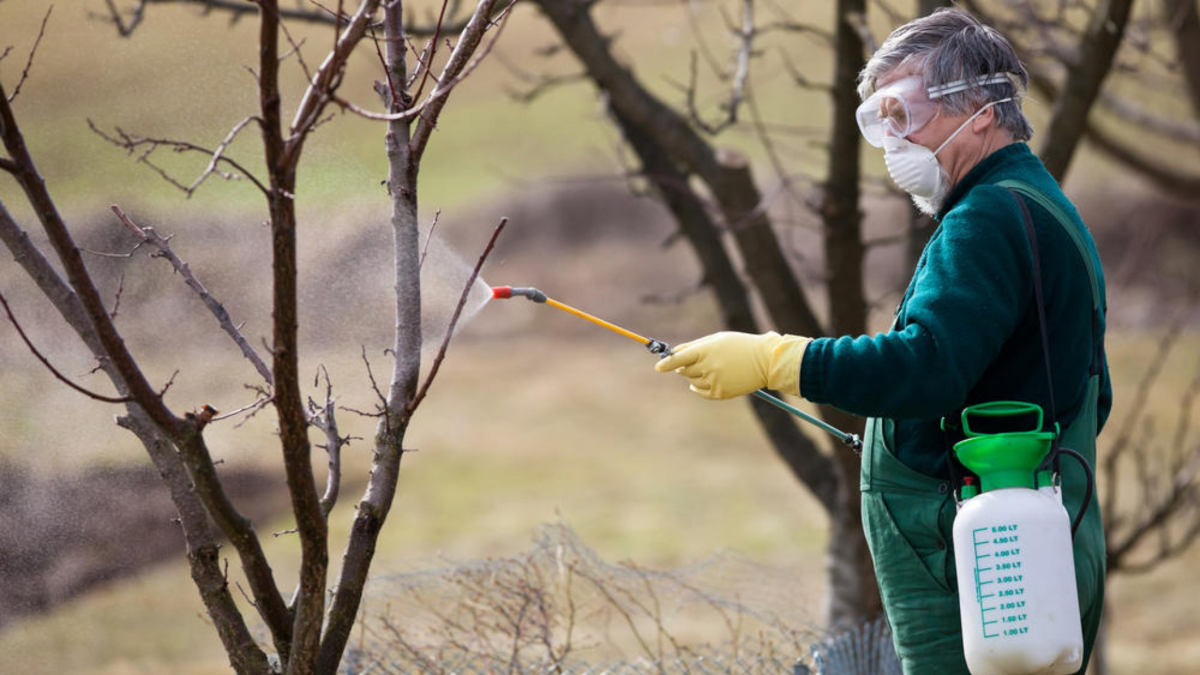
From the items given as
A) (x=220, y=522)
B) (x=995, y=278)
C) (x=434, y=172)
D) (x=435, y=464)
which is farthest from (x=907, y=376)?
(x=434, y=172)

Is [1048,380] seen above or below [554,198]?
below

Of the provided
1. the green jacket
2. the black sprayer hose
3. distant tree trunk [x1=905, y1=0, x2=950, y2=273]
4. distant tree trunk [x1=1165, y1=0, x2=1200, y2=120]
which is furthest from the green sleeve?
distant tree trunk [x1=1165, y1=0, x2=1200, y2=120]

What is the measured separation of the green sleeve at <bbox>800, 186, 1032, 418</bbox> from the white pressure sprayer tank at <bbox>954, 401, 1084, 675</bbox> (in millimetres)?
141

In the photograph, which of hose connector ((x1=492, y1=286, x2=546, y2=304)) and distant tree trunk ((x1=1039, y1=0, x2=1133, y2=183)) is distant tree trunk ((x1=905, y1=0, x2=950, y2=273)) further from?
hose connector ((x1=492, y1=286, x2=546, y2=304))

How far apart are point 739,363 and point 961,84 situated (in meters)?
0.60

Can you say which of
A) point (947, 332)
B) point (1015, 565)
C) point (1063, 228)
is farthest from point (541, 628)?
point (1063, 228)

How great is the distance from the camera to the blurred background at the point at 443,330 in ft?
10.8

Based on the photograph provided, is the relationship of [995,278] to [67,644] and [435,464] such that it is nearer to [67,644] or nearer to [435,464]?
[67,644]

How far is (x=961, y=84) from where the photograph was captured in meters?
2.13

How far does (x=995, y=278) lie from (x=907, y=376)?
21 cm

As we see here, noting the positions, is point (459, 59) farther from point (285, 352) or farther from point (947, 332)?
point (947, 332)

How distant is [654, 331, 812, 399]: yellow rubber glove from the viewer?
2.07m

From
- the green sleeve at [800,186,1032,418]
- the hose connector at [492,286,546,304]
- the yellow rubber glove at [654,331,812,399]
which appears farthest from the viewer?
the hose connector at [492,286,546,304]

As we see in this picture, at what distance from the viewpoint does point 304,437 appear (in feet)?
6.12
